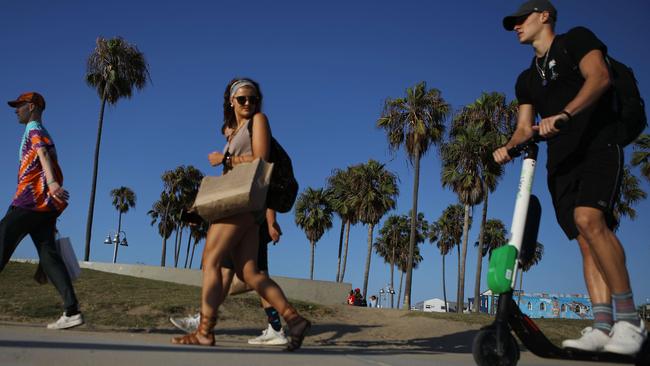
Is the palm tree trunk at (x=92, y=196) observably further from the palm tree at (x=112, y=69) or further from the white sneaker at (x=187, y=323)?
the white sneaker at (x=187, y=323)

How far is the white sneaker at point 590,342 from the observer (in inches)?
105

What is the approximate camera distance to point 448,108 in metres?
34.8

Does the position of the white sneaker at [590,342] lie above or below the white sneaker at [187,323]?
above

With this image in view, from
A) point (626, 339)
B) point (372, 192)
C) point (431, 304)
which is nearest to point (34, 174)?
point (626, 339)

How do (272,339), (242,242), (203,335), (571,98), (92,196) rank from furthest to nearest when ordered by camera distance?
(92,196)
(272,339)
(242,242)
(203,335)
(571,98)

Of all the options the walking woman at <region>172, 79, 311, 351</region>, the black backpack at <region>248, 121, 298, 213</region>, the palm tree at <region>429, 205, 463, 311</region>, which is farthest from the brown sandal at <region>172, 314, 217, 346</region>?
the palm tree at <region>429, 205, 463, 311</region>

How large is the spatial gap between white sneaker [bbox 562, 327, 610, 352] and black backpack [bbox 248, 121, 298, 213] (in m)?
2.35

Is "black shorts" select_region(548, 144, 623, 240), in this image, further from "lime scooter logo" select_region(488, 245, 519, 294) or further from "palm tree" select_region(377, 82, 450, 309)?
"palm tree" select_region(377, 82, 450, 309)

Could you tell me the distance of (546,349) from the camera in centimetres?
266

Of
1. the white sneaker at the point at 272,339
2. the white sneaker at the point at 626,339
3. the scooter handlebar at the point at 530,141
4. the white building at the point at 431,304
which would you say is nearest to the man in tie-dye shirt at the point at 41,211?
the white sneaker at the point at 272,339

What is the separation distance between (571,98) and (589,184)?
55 centimetres

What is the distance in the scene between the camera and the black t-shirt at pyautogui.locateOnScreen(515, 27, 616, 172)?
311 cm

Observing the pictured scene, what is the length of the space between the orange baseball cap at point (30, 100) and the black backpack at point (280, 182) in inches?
109

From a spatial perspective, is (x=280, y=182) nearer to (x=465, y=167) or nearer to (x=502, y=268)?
(x=502, y=268)
